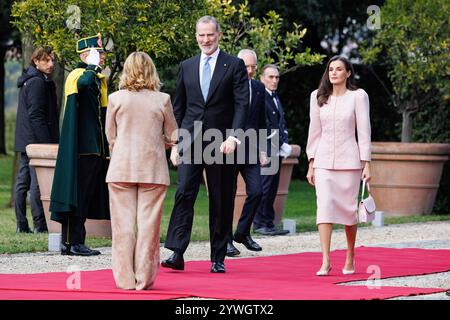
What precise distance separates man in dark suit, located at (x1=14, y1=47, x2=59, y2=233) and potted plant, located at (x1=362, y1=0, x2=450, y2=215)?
5.65 metres

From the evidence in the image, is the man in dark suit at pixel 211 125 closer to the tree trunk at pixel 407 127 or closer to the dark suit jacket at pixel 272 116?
the dark suit jacket at pixel 272 116

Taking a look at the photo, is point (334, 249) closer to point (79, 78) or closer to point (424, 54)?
point (79, 78)

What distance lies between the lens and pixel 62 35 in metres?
13.1

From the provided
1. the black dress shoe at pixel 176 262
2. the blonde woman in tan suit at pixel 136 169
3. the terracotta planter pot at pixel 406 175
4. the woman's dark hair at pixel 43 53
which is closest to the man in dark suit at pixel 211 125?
A: the black dress shoe at pixel 176 262

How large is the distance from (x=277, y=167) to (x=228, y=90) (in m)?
4.56

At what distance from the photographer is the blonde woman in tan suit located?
338 inches

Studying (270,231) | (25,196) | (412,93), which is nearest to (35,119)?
(25,196)

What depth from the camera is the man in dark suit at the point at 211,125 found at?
9883 mm

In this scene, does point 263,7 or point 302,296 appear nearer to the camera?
point 302,296

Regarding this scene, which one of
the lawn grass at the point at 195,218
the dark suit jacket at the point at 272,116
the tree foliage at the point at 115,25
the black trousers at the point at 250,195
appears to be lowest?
the lawn grass at the point at 195,218

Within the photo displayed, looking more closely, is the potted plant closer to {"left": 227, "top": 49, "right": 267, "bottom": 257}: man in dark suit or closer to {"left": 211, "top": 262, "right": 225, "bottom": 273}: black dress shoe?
{"left": 227, "top": 49, "right": 267, "bottom": 257}: man in dark suit

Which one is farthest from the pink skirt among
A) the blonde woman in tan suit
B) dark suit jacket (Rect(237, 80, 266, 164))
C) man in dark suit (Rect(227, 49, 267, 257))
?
man in dark suit (Rect(227, 49, 267, 257))

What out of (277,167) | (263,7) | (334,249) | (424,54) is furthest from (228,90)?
(263,7)

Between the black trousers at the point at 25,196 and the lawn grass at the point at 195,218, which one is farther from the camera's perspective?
the black trousers at the point at 25,196
